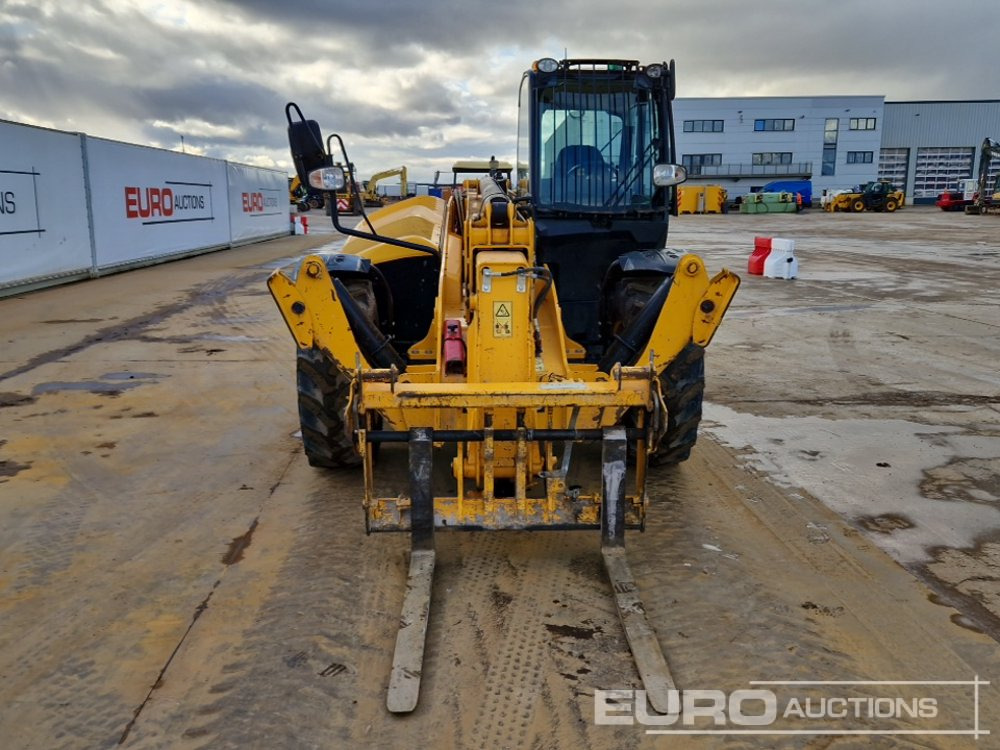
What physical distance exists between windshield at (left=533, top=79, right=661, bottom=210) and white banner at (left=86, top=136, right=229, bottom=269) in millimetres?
13509

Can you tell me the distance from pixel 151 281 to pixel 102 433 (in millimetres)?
11077

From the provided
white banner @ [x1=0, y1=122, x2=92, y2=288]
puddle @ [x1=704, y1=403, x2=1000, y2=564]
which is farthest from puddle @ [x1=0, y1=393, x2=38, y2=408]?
white banner @ [x1=0, y1=122, x2=92, y2=288]

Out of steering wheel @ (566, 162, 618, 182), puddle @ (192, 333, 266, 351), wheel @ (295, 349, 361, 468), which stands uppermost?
steering wheel @ (566, 162, 618, 182)

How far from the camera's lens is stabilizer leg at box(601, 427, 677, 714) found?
2943mm

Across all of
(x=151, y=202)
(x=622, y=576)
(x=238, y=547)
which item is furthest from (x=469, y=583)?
(x=151, y=202)

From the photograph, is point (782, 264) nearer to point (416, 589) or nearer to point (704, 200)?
point (416, 589)

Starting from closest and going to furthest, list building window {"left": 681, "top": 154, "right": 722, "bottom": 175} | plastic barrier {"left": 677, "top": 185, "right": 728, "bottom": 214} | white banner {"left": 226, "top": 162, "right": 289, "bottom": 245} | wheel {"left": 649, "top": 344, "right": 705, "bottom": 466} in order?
wheel {"left": 649, "top": 344, "right": 705, "bottom": 466}, white banner {"left": 226, "top": 162, "right": 289, "bottom": 245}, plastic barrier {"left": 677, "top": 185, "right": 728, "bottom": 214}, building window {"left": 681, "top": 154, "right": 722, "bottom": 175}

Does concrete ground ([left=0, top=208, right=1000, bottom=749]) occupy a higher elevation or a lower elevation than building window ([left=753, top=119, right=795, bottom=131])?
lower

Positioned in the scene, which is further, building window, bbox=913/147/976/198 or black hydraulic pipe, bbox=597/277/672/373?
building window, bbox=913/147/976/198

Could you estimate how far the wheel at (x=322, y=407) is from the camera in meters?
4.43

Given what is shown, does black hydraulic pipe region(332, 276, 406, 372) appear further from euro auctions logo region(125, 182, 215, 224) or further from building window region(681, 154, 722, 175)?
building window region(681, 154, 722, 175)

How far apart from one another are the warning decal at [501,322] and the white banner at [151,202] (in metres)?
14.7

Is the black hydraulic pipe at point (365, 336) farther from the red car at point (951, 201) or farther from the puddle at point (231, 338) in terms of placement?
the red car at point (951, 201)

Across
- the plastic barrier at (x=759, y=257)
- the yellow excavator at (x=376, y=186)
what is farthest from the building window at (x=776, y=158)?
the plastic barrier at (x=759, y=257)
